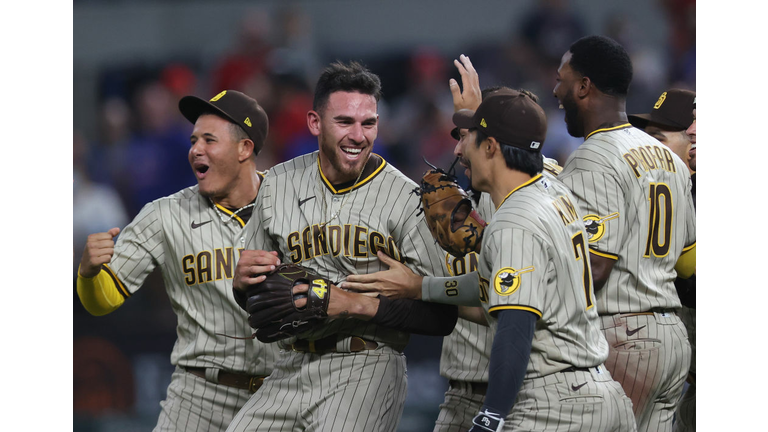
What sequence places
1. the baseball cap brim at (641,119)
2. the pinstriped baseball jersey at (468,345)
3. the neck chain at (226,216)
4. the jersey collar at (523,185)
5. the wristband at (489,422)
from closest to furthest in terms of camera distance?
the wristband at (489,422) → the jersey collar at (523,185) → the pinstriped baseball jersey at (468,345) → the neck chain at (226,216) → the baseball cap brim at (641,119)

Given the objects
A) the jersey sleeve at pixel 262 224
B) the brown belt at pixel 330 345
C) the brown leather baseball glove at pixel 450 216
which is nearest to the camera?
the brown leather baseball glove at pixel 450 216

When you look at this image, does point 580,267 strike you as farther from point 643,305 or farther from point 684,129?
point 684,129

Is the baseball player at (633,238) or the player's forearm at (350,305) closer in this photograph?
the player's forearm at (350,305)

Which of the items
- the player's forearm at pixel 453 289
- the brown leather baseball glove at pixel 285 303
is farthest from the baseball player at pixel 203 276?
the player's forearm at pixel 453 289

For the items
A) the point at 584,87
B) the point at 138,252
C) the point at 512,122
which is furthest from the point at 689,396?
the point at 138,252

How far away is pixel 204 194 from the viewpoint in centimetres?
400

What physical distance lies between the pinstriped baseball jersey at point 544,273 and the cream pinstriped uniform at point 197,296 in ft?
Answer: 5.12

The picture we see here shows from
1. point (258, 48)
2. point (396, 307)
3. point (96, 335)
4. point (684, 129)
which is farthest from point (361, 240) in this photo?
point (258, 48)

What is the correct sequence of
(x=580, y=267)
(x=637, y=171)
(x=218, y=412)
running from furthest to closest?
1. (x=218, y=412)
2. (x=637, y=171)
3. (x=580, y=267)

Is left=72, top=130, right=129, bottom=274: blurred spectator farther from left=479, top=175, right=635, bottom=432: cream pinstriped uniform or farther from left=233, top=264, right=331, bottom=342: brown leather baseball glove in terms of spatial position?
left=479, top=175, right=635, bottom=432: cream pinstriped uniform

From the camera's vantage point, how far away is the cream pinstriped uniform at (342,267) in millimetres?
3098

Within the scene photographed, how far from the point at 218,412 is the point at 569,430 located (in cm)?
189

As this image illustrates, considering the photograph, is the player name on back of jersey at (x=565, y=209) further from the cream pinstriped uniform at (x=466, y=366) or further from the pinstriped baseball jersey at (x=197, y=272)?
the pinstriped baseball jersey at (x=197, y=272)

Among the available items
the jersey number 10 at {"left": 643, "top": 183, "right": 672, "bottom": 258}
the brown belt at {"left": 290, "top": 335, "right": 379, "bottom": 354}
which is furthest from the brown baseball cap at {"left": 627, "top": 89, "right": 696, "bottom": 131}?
the brown belt at {"left": 290, "top": 335, "right": 379, "bottom": 354}
